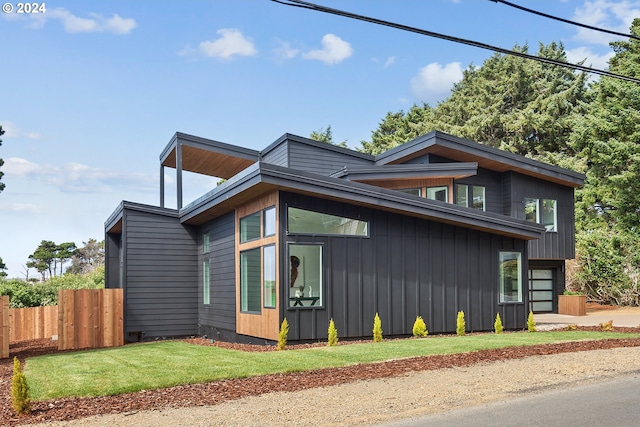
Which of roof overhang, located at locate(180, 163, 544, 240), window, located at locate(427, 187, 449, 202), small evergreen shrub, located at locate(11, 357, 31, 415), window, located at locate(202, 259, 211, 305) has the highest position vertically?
window, located at locate(427, 187, 449, 202)

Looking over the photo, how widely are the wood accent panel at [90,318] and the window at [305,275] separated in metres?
6.31

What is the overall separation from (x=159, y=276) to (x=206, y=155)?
473 centimetres

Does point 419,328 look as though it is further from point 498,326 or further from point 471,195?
point 471,195

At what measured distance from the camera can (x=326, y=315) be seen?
1480 centimetres

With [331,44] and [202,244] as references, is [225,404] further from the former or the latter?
[331,44]

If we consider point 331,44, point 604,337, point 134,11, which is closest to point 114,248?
point 134,11

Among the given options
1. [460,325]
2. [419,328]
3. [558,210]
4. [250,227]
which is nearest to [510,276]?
[460,325]

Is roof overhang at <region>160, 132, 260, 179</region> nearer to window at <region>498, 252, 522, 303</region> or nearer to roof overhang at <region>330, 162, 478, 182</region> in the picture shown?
roof overhang at <region>330, 162, 478, 182</region>

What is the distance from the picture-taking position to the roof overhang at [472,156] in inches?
879

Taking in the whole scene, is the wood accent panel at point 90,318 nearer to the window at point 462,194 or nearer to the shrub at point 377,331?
the shrub at point 377,331

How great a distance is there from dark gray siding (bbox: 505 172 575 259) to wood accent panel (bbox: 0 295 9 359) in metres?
17.2

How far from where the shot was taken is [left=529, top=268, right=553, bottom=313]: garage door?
27484mm

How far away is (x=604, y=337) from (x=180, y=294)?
11.4 meters

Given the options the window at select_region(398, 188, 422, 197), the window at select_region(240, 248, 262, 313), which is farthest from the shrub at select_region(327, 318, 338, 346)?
the window at select_region(398, 188, 422, 197)
